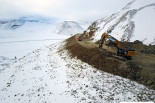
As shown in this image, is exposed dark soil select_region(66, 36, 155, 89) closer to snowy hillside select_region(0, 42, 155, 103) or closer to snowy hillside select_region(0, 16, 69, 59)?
snowy hillside select_region(0, 42, 155, 103)

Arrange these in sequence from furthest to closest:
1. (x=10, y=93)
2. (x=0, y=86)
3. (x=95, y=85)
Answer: (x=0, y=86)
(x=10, y=93)
(x=95, y=85)

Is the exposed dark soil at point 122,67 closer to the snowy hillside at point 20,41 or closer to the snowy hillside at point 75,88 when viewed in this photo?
the snowy hillside at point 75,88

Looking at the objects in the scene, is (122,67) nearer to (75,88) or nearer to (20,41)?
(75,88)

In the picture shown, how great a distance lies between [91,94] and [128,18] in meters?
27.0

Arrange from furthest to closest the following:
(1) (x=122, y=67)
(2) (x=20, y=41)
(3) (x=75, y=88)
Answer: (2) (x=20, y=41)
(1) (x=122, y=67)
(3) (x=75, y=88)

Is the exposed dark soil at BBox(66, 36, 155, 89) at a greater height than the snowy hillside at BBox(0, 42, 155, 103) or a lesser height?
greater

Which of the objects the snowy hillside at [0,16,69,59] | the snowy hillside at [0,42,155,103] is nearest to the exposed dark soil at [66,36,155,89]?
the snowy hillside at [0,42,155,103]

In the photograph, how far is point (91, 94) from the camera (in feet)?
27.3

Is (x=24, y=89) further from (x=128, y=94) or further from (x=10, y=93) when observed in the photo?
(x=128, y=94)

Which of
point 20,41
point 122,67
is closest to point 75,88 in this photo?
point 122,67

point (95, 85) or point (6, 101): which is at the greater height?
point (95, 85)

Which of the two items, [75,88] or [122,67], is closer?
[75,88]

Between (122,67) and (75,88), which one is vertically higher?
(122,67)

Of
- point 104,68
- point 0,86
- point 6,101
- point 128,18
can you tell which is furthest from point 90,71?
point 128,18
